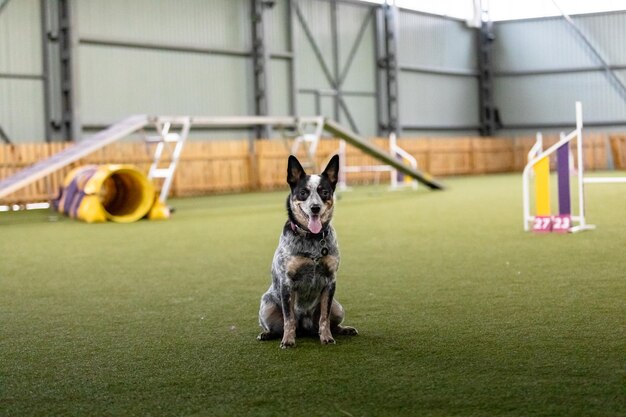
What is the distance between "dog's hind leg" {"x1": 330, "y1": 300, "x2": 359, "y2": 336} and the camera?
5305mm

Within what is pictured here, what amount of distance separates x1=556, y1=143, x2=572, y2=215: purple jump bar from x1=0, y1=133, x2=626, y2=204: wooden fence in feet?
28.5

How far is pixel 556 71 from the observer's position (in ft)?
123

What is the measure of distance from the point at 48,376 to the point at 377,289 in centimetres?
329

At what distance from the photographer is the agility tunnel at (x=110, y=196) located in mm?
16031

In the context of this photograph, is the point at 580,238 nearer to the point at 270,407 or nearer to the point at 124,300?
the point at 124,300

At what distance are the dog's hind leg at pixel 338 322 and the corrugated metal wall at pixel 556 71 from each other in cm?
3345

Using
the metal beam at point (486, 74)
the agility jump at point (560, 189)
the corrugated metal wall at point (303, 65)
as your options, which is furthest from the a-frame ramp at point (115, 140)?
the metal beam at point (486, 74)

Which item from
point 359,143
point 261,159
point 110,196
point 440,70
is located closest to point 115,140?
point 110,196

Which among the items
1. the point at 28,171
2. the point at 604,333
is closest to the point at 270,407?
the point at 604,333

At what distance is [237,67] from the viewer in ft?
90.3

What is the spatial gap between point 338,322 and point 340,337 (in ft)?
0.29

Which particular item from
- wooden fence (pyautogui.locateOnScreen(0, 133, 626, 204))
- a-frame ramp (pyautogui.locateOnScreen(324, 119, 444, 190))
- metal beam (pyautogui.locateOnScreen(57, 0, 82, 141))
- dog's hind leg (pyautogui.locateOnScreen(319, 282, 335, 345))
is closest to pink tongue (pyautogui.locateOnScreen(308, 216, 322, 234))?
dog's hind leg (pyautogui.locateOnScreen(319, 282, 335, 345))

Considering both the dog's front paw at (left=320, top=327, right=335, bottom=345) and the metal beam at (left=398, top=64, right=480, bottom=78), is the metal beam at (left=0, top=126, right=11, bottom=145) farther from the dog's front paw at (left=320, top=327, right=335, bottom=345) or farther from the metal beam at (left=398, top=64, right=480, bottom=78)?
the dog's front paw at (left=320, top=327, right=335, bottom=345)

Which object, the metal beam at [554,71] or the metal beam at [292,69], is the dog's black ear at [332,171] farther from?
the metal beam at [554,71]
